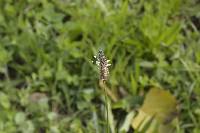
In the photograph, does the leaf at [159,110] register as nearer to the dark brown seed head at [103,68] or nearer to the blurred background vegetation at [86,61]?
the blurred background vegetation at [86,61]

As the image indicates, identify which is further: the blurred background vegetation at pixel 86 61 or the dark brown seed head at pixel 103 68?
the blurred background vegetation at pixel 86 61

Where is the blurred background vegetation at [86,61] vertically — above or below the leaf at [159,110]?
above

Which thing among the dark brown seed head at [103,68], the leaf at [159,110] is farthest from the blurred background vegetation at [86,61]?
the dark brown seed head at [103,68]

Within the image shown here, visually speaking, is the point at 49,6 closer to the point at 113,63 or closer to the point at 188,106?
the point at 113,63

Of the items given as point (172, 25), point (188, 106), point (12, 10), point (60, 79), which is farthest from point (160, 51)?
point (12, 10)

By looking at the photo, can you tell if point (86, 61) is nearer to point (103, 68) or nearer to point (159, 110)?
point (159, 110)

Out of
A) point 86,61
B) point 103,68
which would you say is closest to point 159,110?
point 86,61

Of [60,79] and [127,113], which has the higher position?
[60,79]
